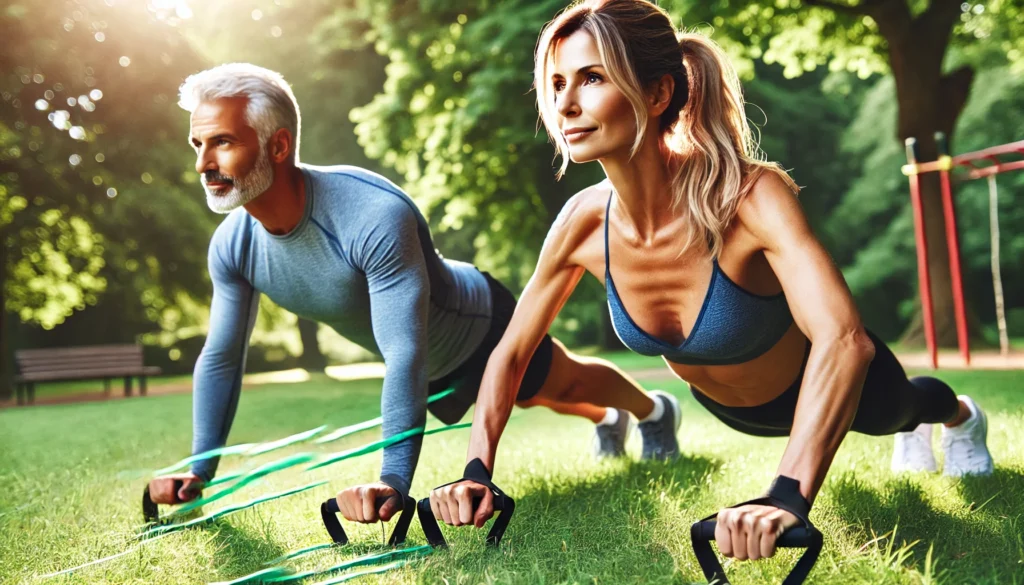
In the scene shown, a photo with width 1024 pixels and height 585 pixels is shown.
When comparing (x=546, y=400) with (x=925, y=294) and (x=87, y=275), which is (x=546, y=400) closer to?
(x=925, y=294)

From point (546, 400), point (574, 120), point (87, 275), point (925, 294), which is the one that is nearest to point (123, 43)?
point (87, 275)

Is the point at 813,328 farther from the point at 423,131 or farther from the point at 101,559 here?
the point at 423,131

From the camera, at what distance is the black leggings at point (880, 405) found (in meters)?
2.97

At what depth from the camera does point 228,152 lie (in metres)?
2.99

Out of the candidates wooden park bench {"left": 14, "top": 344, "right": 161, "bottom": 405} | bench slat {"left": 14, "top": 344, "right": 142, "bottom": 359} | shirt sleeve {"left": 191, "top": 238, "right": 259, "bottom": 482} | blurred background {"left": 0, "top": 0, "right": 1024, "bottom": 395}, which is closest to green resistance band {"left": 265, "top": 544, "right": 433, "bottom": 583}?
shirt sleeve {"left": 191, "top": 238, "right": 259, "bottom": 482}

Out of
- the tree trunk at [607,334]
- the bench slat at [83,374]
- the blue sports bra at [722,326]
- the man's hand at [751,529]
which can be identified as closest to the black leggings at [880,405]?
the blue sports bra at [722,326]

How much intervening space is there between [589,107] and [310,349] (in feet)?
53.4

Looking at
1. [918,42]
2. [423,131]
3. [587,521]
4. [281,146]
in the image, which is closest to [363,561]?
[587,521]

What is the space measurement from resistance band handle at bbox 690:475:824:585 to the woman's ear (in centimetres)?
101

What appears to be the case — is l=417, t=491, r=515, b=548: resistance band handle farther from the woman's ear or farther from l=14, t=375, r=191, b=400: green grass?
l=14, t=375, r=191, b=400: green grass

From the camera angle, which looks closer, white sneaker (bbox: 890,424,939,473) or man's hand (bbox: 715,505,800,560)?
man's hand (bbox: 715,505,800,560)

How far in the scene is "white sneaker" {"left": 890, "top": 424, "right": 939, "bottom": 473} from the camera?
3.72m

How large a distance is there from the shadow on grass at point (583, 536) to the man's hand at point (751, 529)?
42cm

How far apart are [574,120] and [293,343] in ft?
80.2
